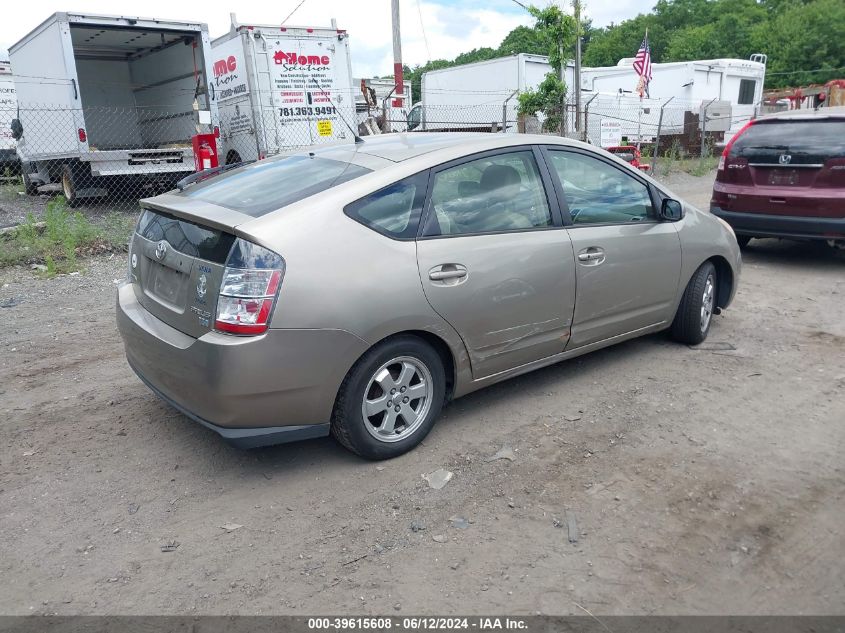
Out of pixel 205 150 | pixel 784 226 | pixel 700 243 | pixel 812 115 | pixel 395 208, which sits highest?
pixel 812 115

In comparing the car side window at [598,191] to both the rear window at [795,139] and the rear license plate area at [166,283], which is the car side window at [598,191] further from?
the rear window at [795,139]

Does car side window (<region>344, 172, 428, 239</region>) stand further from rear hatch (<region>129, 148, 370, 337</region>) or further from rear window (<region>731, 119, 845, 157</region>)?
rear window (<region>731, 119, 845, 157</region>)

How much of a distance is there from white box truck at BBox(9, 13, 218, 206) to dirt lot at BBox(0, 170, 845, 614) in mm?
7873

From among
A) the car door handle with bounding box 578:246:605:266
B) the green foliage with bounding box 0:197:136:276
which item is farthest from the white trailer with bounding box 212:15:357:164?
the car door handle with bounding box 578:246:605:266

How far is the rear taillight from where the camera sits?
3.16m

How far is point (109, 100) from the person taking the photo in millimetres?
15945

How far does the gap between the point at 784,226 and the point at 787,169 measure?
2.06ft

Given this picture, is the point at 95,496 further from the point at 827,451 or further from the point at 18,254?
the point at 18,254

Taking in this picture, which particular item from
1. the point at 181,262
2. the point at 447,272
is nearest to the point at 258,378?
the point at 181,262

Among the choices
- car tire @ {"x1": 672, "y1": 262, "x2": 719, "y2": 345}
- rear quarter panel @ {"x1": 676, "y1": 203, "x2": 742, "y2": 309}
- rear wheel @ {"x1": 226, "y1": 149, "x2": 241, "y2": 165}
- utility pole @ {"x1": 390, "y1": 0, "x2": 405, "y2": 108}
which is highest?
utility pole @ {"x1": 390, "y1": 0, "x2": 405, "y2": 108}

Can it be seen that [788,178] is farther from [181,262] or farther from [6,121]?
[6,121]

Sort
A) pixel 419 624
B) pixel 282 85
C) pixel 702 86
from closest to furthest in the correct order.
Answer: pixel 419 624 < pixel 282 85 < pixel 702 86

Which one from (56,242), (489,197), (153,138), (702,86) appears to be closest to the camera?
(489,197)

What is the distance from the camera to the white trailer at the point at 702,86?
2344 cm
